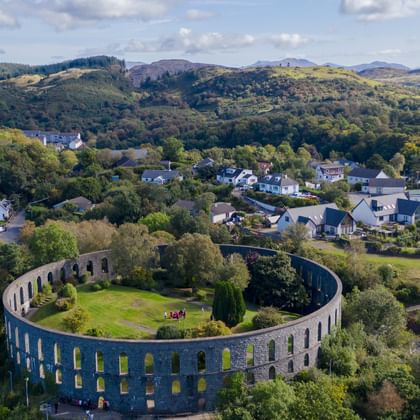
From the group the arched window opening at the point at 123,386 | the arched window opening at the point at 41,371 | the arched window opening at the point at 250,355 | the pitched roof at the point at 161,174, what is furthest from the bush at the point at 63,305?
the pitched roof at the point at 161,174

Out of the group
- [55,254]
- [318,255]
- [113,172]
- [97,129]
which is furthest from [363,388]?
[97,129]

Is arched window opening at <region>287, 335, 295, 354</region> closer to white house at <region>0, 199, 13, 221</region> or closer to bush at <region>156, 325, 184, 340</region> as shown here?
bush at <region>156, 325, 184, 340</region>

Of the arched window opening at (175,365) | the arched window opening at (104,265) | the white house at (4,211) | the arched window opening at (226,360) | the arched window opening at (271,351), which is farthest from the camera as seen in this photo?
the white house at (4,211)

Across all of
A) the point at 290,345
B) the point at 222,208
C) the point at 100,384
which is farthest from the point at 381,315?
the point at 222,208

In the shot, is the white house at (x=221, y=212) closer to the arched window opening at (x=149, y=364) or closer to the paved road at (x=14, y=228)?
the paved road at (x=14, y=228)

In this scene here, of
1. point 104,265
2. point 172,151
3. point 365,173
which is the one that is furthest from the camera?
point 172,151

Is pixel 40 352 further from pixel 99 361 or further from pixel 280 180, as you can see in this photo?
pixel 280 180
